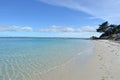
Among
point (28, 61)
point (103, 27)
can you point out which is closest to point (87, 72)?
point (28, 61)

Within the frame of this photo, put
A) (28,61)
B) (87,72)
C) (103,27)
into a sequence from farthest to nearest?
(103,27) → (28,61) → (87,72)

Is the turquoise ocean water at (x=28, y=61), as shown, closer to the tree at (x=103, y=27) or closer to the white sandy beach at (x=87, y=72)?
the white sandy beach at (x=87, y=72)

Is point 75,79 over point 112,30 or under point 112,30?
under

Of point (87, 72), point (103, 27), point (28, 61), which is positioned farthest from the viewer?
point (103, 27)

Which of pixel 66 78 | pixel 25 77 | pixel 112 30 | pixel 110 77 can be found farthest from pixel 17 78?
pixel 112 30

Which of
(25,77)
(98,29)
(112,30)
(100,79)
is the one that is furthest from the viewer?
(98,29)

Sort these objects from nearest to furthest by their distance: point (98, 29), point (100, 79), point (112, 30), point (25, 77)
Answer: point (100, 79)
point (25, 77)
point (112, 30)
point (98, 29)

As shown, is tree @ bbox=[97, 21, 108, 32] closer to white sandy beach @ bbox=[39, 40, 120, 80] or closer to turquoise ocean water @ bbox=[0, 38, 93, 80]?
turquoise ocean water @ bbox=[0, 38, 93, 80]

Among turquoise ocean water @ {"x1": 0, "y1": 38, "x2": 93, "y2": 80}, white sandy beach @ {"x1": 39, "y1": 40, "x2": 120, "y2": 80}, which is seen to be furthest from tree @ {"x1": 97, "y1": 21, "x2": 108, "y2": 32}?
white sandy beach @ {"x1": 39, "y1": 40, "x2": 120, "y2": 80}

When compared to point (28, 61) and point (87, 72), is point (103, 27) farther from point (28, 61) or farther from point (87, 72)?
point (87, 72)

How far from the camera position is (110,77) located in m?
8.10

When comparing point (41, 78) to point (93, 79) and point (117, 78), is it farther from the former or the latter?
point (117, 78)

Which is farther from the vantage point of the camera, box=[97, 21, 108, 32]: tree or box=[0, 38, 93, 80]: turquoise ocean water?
box=[97, 21, 108, 32]: tree

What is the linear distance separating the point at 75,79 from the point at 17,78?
9.27ft
